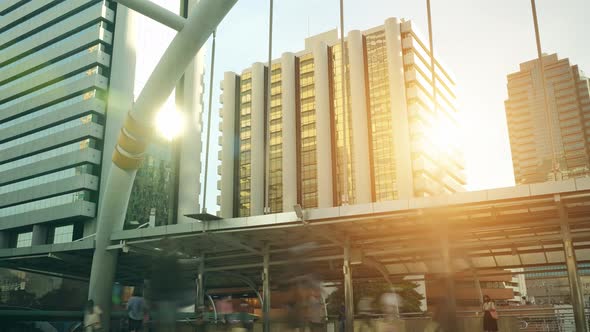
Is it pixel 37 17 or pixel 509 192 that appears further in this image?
pixel 37 17

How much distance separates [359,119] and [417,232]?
58278mm

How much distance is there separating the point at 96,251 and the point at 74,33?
146 ft

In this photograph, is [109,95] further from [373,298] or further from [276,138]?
[373,298]

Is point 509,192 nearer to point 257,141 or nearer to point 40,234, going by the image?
point 40,234

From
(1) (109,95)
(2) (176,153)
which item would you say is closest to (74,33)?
(1) (109,95)

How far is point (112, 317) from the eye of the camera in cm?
1291

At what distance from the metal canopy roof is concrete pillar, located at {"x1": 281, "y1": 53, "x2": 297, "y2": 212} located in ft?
178

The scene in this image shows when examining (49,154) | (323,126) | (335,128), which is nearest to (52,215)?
(49,154)

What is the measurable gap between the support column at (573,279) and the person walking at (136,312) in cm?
1064

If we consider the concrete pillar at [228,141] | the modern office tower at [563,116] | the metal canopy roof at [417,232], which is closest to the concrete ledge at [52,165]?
the metal canopy roof at [417,232]

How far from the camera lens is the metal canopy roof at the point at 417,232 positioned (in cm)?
1489

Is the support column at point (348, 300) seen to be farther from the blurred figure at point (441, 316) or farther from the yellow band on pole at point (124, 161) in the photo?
the blurred figure at point (441, 316)

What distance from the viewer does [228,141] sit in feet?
298

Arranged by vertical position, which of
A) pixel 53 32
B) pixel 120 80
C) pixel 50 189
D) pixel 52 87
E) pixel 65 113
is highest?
pixel 53 32
